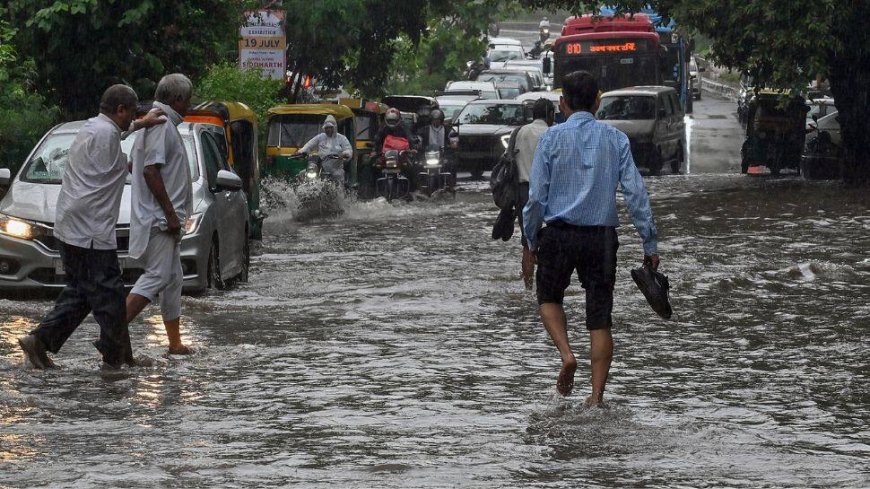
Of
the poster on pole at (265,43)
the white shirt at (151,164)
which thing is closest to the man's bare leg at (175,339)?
the white shirt at (151,164)

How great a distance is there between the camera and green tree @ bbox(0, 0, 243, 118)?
19.7m

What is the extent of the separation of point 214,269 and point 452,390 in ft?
17.9

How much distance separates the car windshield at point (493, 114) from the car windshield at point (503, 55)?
43.0 m

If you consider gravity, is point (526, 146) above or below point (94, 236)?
above

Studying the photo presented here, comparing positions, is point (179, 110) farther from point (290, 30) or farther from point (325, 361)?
point (290, 30)

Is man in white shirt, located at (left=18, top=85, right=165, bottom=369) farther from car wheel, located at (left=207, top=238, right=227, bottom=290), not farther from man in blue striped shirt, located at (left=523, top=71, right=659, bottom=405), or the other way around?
car wheel, located at (left=207, top=238, right=227, bottom=290)

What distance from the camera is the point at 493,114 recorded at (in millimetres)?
→ 37438

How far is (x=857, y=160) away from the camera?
30.7 metres

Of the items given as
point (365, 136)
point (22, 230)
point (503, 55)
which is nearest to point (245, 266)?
point (22, 230)

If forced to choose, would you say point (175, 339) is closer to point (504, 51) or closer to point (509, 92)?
point (509, 92)

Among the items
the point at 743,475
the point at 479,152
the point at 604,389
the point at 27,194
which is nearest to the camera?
the point at 743,475

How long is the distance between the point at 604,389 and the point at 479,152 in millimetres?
27357

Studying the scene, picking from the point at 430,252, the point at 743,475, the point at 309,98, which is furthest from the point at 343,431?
the point at 309,98

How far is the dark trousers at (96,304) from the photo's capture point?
9945mm
